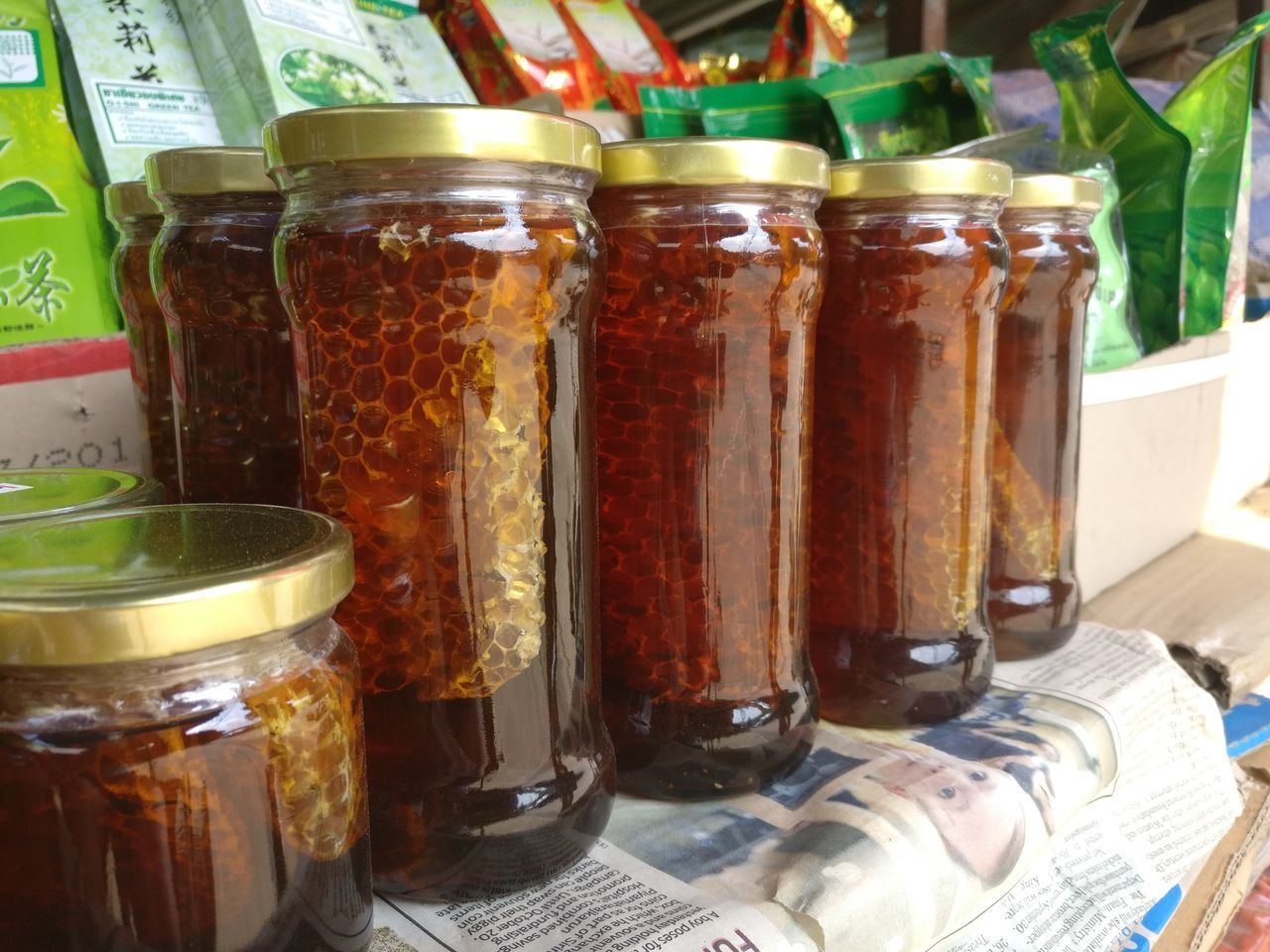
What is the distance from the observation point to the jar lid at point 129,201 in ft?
1.90

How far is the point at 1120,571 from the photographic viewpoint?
118cm

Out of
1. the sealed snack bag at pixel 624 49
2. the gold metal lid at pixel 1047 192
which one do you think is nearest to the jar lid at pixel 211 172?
the gold metal lid at pixel 1047 192

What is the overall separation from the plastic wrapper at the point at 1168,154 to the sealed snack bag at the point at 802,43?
0.30 meters

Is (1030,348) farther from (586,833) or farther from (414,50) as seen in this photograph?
(414,50)

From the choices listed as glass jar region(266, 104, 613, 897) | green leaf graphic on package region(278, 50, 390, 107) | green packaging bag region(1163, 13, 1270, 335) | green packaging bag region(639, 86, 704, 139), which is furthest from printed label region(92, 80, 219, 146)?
green packaging bag region(1163, 13, 1270, 335)

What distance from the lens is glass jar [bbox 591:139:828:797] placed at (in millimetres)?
503

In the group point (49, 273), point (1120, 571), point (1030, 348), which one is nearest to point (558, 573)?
point (1030, 348)

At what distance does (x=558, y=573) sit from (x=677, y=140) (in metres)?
0.22

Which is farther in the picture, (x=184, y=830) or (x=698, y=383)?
(x=698, y=383)

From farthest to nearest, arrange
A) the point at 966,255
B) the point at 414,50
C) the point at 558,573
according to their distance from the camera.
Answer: the point at 414,50 < the point at 966,255 < the point at 558,573

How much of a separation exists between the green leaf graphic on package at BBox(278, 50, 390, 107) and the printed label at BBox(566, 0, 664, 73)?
0.38 m

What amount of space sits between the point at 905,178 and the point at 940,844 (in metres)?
0.39

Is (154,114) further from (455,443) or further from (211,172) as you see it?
(455,443)

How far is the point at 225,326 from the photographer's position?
0.52 meters
